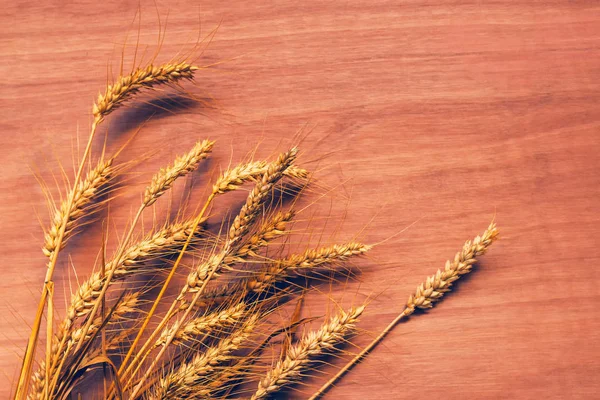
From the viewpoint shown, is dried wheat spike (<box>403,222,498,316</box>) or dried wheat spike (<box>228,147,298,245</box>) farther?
dried wheat spike (<box>403,222,498,316</box>)

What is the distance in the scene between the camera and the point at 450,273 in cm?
97

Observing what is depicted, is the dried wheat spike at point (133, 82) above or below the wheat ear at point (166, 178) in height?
above

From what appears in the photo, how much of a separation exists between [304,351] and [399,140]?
19.4 inches

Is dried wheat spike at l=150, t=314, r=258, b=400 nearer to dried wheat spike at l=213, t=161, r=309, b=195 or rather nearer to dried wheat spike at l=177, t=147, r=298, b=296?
dried wheat spike at l=177, t=147, r=298, b=296

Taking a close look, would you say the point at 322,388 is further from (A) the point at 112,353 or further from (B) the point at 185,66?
(B) the point at 185,66

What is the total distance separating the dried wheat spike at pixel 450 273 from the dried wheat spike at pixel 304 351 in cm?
13

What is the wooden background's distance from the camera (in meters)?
1.01

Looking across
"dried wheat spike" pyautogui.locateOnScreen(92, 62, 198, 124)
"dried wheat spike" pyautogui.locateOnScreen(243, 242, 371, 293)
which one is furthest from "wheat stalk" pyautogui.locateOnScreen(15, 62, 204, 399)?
"dried wheat spike" pyautogui.locateOnScreen(243, 242, 371, 293)

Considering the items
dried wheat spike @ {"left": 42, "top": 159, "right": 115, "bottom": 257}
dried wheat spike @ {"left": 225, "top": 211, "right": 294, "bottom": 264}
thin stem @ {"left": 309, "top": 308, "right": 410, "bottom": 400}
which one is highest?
dried wheat spike @ {"left": 42, "top": 159, "right": 115, "bottom": 257}

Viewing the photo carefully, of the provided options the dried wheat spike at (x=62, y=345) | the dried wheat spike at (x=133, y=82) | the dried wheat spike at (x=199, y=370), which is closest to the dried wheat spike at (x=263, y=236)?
the dried wheat spike at (x=199, y=370)

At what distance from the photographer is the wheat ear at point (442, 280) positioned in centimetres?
97

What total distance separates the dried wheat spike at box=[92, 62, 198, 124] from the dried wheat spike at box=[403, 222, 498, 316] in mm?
656

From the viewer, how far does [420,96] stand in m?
1.05

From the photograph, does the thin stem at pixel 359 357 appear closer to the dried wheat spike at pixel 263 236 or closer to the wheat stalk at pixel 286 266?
the wheat stalk at pixel 286 266
